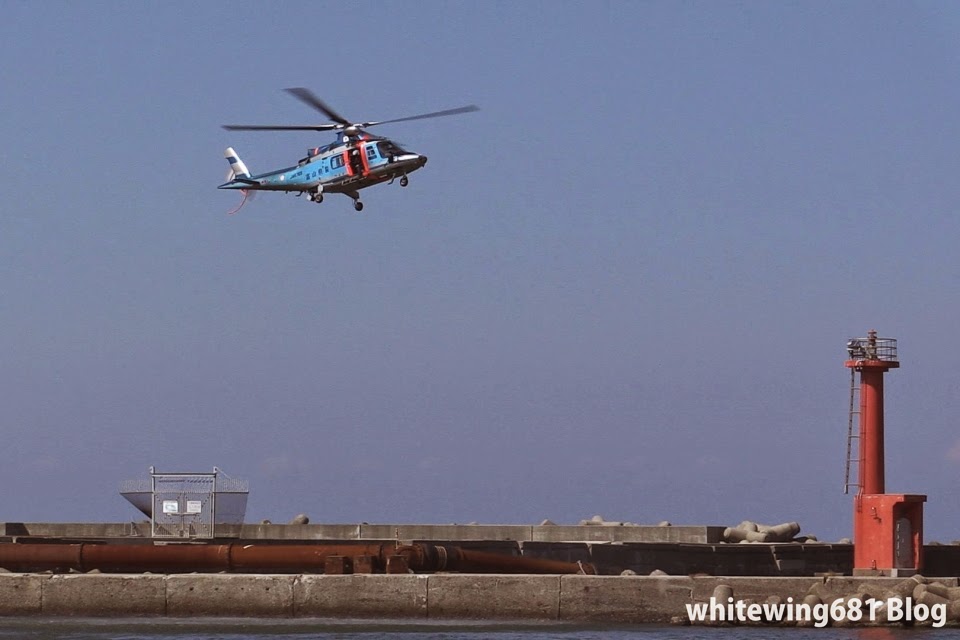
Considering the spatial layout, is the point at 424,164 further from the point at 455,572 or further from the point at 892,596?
the point at 892,596

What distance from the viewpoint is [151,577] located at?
28531 millimetres

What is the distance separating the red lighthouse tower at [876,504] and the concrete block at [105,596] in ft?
39.8

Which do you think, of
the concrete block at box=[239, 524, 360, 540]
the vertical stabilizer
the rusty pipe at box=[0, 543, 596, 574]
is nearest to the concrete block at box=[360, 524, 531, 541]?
the concrete block at box=[239, 524, 360, 540]

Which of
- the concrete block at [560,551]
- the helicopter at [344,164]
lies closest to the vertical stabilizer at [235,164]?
the helicopter at [344,164]

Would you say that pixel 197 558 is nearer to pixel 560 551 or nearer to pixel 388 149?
pixel 560 551

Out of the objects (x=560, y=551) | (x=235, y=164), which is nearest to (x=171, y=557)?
(x=560, y=551)

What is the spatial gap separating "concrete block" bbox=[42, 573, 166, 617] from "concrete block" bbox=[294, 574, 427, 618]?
2242mm

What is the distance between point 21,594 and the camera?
2855 centimetres

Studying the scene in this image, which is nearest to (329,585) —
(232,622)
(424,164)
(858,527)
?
(232,622)

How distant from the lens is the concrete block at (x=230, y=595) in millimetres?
28062

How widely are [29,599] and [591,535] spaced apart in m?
12.0

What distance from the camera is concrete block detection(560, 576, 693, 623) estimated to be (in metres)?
27.6

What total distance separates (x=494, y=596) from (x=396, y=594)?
150 cm

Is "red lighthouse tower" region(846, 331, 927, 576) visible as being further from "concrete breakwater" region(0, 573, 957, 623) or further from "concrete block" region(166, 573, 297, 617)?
"concrete block" region(166, 573, 297, 617)
